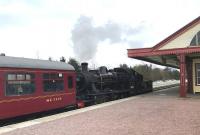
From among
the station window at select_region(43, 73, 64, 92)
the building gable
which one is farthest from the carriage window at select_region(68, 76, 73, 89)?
the building gable

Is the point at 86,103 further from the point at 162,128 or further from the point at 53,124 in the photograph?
the point at 162,128

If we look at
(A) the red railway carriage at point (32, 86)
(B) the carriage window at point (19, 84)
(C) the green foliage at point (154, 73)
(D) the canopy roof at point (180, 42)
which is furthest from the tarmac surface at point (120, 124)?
(C) the green foliage at point (154, 73)

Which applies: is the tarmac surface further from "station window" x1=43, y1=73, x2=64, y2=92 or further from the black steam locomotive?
the black steam locomotive

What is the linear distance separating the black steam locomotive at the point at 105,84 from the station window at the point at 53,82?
3048 mm

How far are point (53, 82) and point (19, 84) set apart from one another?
3.09 metres

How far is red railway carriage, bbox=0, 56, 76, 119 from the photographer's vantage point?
598 inches

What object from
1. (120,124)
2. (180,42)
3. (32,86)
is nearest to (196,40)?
(180,42)

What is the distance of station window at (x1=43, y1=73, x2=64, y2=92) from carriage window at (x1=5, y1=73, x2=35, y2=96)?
1164 mm

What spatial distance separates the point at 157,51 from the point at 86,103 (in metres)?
7.94

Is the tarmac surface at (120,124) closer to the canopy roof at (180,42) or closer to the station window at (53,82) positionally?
the station window at (53,82)

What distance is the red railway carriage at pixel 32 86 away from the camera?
49.8ft

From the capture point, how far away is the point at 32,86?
1698 centimetres

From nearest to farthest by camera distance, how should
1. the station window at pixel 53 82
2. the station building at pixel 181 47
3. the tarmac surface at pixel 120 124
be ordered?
the tarmac surface at pixel 120 124, the station window at pixel 53 82, the station building at pixel 181 47

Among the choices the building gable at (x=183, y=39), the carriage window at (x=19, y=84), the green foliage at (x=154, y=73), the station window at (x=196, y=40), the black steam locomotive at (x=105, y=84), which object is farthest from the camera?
the green foliage at (x=154, y=73)
